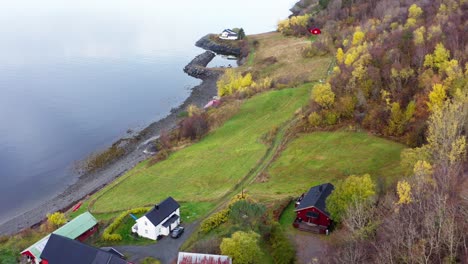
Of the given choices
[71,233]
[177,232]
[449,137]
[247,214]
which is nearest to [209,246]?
[247,214]

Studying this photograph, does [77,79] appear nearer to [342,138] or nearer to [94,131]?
[94,131]

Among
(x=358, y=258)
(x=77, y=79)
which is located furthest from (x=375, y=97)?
(x=77, y=79)

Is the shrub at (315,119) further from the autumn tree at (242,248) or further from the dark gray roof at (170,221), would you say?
the autumn tree at (242,248)

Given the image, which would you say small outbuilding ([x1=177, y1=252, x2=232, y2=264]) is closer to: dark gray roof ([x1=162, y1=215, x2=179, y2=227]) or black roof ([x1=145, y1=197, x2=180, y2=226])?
black roof ([x1=145, y1=197, x2=180, y2=226])

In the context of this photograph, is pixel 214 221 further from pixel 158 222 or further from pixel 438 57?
pixel 438 57

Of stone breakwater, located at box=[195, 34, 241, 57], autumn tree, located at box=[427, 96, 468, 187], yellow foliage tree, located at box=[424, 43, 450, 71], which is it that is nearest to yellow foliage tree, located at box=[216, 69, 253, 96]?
yellow foliage tree, located at box=[424, 43, 450, 71]

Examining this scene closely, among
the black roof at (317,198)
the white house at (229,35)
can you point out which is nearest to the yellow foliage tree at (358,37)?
the black roof at (317,198)
